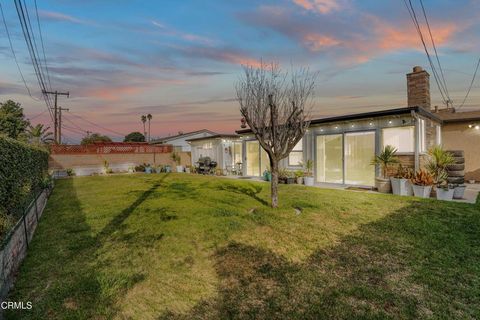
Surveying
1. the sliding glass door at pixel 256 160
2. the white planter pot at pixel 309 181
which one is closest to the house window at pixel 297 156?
the white planter pot at pixel 309 181

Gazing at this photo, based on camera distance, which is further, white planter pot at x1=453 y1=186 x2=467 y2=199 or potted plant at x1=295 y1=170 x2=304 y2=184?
potted plant at x1=295 y1=170 x2=304 y2=184

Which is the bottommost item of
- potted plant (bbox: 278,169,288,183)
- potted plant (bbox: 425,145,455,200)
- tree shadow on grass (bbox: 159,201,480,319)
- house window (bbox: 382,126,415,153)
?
tree shadow on grass (bbox: 159,201,480,319)

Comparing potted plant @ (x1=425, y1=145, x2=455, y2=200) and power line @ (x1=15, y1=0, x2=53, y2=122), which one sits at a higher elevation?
power line @ (x1=15, y1=0, x2=53, y2=122)

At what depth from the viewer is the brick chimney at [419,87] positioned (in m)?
12.0

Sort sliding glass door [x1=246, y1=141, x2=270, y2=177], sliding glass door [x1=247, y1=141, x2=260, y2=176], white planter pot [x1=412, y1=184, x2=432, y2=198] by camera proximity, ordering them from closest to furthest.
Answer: white planter pot [x1=412, y1=184, x2=432, y2=198] → sliding glass door [x1=246, y1=141, x2=270, y2=177] → sliding glass door [x1=247, y1=141, x2=260, y2=176]

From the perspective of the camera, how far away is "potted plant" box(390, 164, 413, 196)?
9.37 m

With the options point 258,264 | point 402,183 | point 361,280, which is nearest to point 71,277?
point 258,264

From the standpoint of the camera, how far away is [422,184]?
29.3 ft

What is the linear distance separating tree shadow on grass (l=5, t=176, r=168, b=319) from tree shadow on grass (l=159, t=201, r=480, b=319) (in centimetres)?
97

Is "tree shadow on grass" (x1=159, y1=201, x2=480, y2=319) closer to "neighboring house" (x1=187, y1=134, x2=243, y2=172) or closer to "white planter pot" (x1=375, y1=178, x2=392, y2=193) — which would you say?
"white planter pot" (x1=375, y1=178, x2=392, y2=193)

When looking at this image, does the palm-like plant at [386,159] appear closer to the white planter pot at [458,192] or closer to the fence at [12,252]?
the white planter pot at [458,192]

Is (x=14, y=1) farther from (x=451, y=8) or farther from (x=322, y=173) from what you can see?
(x=451, y=8)

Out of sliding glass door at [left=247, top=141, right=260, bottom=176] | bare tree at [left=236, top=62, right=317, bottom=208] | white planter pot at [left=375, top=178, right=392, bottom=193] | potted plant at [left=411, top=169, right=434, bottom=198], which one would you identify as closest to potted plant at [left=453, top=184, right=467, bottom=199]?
potted plant at [left=411, top=169, right=434, bottom=198]

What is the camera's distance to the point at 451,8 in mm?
10195
